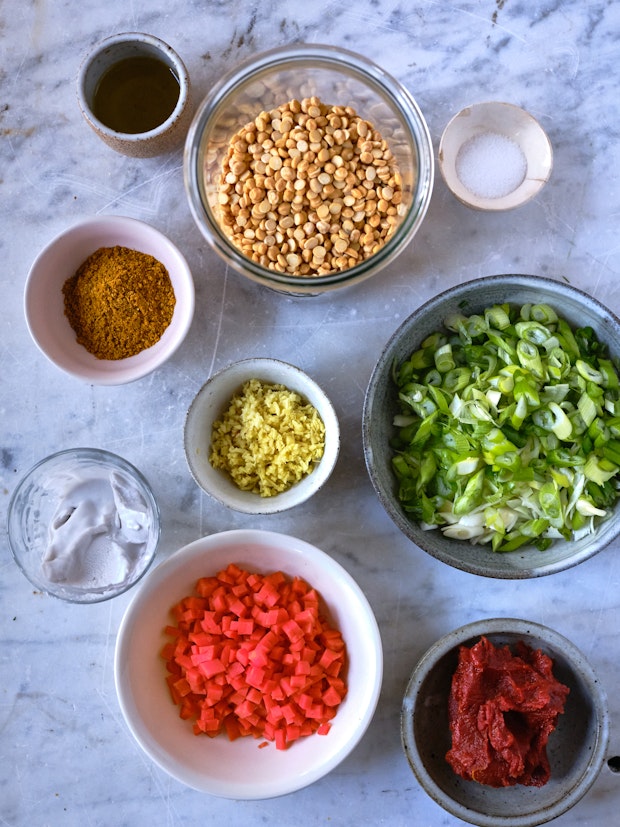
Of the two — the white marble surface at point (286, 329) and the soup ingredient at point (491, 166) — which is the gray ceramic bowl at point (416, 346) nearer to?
the white marble surface at point (286, 329)

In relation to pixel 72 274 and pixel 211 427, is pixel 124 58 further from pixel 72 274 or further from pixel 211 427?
pixel 211 427

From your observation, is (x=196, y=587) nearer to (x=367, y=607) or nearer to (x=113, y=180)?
(x=367, y=607)

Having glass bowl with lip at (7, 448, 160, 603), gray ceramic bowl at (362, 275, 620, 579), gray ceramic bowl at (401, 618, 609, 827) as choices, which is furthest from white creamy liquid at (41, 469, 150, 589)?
gray ceramic bowl at (401, 618, 609, 827)

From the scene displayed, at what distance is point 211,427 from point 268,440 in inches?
6.5

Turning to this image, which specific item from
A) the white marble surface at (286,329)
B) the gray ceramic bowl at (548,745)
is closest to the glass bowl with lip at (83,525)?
the white marble surface at (286,329)

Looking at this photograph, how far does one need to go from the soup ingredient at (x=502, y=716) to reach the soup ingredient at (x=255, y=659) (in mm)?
277

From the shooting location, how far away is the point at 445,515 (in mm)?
1745

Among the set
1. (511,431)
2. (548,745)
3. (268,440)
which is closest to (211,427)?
(268,440)

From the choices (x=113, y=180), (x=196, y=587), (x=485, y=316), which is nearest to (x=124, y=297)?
(x=113, y=180)

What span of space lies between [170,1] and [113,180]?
0.45 m

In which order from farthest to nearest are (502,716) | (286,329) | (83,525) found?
(286,329) < (83,525) < (502,716)

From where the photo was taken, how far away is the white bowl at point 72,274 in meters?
1.79

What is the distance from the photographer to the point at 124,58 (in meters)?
1.83

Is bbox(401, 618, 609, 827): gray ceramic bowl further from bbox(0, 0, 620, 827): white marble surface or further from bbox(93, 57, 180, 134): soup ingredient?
bbox(93, 57, 180, 134): soup ingredient
